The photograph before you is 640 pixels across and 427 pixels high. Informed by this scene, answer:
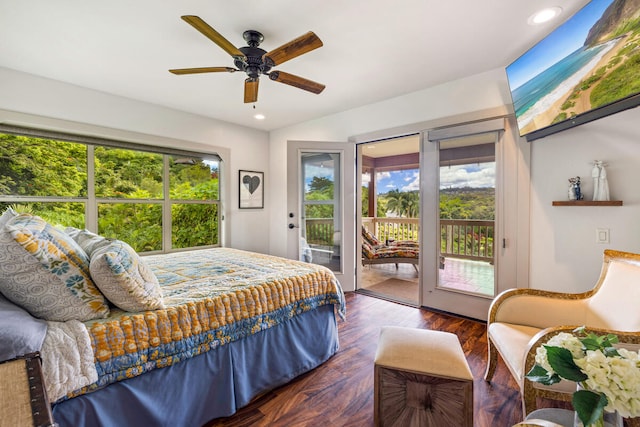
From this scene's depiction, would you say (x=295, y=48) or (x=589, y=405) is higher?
(x=295, y=48)

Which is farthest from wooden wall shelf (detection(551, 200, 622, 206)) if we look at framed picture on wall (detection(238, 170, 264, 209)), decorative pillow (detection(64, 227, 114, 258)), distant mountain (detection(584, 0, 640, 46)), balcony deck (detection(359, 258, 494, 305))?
framed picture on wall (detection(238, 170, 264, 209))

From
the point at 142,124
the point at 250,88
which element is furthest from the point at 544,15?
the point at 142,124

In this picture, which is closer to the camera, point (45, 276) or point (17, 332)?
point (17, 332)

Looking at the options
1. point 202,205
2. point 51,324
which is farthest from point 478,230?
point 202,205

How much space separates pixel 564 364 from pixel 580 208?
2140 mm

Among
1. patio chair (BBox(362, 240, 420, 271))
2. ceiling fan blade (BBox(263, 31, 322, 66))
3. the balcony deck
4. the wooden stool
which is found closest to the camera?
the wooden stool

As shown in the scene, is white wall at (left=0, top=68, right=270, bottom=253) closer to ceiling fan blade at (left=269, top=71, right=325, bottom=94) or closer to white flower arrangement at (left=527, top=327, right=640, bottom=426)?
ceiling fan blade at (left=269, top=71, right=325, bottom=94)

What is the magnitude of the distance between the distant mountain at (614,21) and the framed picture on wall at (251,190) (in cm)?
401

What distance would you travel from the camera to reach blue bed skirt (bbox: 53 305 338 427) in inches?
45.9

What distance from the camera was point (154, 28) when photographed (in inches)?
81.9

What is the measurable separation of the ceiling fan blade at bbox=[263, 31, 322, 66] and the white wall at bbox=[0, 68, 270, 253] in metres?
2.27

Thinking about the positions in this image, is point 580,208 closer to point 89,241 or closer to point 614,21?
point 614,21

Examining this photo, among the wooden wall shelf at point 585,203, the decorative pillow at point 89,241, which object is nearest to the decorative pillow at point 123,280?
the decorative pillow at point 89,241

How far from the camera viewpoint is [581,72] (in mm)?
1717
